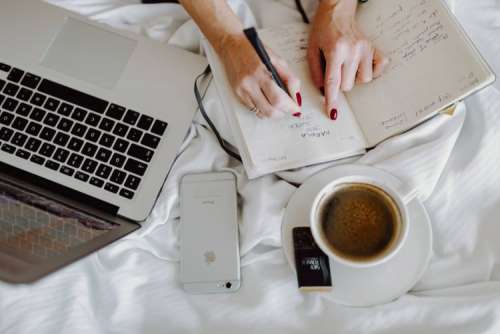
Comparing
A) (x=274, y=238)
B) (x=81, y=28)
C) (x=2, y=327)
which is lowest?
(x=2, y=327)

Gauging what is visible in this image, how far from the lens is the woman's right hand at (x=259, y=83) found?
0.62 meters

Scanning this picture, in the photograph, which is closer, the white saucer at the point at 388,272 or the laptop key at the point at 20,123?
the white saucer at the point at 388,272

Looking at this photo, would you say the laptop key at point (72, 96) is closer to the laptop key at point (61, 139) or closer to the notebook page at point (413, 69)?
the laptop key at point (61, 139)

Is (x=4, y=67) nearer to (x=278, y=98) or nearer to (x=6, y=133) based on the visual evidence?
(x=6, y=133)

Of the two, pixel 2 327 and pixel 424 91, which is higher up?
pixel 424 91

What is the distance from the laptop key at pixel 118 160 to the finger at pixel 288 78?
0.77 ft

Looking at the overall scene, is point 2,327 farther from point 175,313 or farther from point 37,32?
point 37,32

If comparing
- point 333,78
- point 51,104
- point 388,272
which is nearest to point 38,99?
point 51,104

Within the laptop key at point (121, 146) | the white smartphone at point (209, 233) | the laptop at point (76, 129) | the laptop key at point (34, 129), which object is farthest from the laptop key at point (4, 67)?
the white smartphone at point (209, 233)

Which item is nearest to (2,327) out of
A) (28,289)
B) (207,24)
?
(28,289)

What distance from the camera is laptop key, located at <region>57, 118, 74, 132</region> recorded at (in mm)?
672

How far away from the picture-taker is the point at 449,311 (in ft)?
1.84

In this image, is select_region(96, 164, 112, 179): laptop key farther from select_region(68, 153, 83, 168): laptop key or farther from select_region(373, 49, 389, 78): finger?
select_region(373, 49, 389, 78): finger

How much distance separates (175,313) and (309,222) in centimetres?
20
